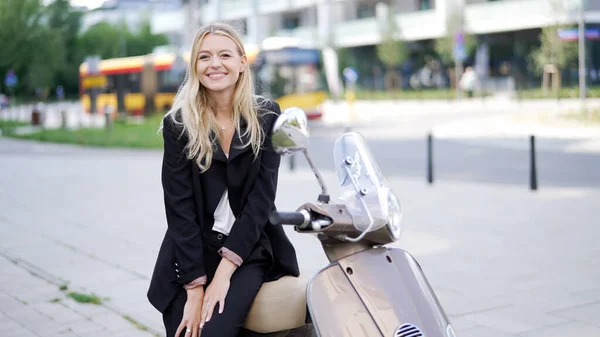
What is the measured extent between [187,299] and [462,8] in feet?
142

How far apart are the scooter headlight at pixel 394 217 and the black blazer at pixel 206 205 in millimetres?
517

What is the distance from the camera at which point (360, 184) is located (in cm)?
277

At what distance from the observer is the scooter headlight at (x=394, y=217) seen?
8.80 feet

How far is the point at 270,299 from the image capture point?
298 centimetres

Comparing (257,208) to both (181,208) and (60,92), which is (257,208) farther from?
(60,92)

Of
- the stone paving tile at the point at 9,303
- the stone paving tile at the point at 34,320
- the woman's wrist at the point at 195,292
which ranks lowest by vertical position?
the stone paving tile at the point at 34,320

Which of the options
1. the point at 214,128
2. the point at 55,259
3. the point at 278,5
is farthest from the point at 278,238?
the point at 278,5

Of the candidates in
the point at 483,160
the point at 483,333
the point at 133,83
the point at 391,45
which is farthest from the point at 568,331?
the point at 391,45

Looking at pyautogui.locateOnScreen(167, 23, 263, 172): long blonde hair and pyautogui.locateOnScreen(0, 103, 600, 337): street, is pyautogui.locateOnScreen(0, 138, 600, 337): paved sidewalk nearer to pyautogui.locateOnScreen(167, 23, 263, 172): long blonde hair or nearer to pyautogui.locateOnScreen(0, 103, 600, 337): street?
pyautogui.locateOnScreen(0, 103, 600, 337): street

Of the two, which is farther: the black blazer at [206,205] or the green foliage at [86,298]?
the green foliage at [86,298]

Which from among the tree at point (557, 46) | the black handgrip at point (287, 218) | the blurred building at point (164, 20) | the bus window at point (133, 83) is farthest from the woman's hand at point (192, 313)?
the blurred building at point (164, 20)

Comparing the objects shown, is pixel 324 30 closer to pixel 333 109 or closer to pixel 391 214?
pixel 333 109

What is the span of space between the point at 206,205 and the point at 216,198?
5cm

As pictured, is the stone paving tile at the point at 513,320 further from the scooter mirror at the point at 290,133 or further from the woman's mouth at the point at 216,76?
the scooter mirror at the point at 290,133
